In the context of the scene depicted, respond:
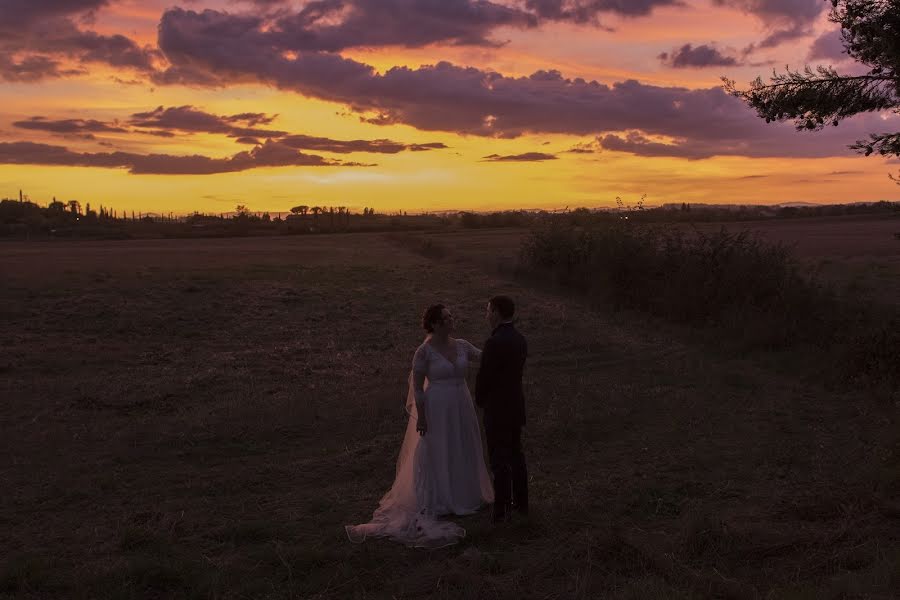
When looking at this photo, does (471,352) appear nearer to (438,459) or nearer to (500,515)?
(438,459)

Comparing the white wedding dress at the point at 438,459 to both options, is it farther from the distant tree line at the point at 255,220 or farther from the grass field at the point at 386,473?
the distant tree line at the point at 255,220

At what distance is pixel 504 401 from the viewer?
7.16m

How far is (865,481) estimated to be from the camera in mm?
8039

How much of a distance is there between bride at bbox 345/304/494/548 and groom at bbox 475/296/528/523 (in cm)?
29

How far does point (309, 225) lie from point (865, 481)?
132650mm

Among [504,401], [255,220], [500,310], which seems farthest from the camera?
[255,220]

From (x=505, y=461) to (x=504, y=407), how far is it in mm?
513

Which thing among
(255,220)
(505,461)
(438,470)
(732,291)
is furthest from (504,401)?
(255,220)

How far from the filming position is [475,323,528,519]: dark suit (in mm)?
7043

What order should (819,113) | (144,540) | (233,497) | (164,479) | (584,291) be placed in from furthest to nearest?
(584,291)
(819,113)
(164,479)
(233,497)
(144,540)

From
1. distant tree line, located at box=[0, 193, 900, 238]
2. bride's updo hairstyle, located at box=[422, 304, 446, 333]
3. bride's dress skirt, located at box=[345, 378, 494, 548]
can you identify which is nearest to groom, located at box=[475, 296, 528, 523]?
bride's dress skirt, located at box=[345, 378, 494, 548]

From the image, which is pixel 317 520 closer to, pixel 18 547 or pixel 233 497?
pixel 233 497

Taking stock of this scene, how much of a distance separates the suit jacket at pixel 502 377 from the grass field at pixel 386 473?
100 cm

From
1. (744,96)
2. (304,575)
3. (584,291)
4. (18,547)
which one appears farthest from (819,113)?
(584,291)
